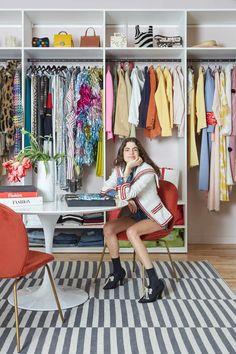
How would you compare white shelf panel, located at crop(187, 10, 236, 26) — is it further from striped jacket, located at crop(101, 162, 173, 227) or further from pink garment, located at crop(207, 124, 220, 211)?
striped jacket, located at crop(101, 162, 173, 227)

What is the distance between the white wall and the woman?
2186 mm

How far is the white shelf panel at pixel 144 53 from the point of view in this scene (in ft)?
14.7

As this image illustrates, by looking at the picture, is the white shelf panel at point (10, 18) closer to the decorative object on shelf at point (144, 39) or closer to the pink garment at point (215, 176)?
the decorative object on shelf at point (144, 39)

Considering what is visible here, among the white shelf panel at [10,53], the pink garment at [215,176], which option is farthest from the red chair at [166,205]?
the white shelf panel at [10,53]

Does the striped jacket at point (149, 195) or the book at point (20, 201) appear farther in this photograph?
the striped jacket at point (149, 195)

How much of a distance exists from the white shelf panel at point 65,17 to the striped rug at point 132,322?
2605 millimetres

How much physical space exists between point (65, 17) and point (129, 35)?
720 millimetres

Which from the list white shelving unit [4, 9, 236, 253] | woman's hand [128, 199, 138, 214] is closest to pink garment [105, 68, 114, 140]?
white shelving unit [4, 9, 236, 253]

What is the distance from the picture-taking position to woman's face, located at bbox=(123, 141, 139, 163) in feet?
10.8

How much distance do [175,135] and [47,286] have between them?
Answer: 8.29ft

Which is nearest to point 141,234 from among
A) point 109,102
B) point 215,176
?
point 215,176

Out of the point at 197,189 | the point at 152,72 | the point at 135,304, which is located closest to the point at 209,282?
the point at 135,304

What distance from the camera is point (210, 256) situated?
4.36 meters

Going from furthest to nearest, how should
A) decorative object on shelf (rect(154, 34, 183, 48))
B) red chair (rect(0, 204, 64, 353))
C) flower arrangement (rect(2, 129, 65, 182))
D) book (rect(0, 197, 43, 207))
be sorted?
decorative object on shelf (rect(154, 34, 183, 48)), flower arrangement (rect(2, 129, 65, 182)), book (rect(0, 197, 43, 207)), red chair (rect(0, 204, 64, 353))
